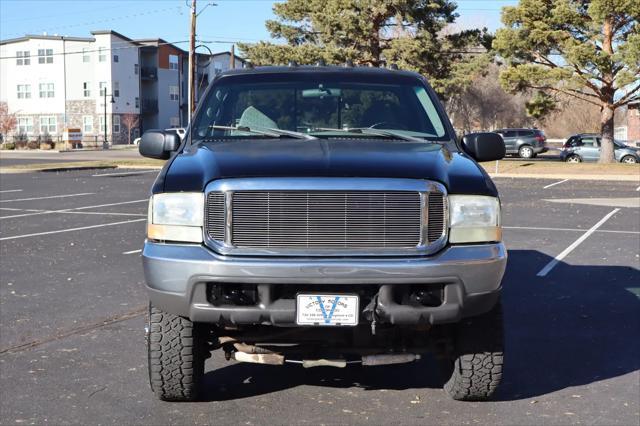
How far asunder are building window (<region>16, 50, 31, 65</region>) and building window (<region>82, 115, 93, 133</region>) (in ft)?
23.9

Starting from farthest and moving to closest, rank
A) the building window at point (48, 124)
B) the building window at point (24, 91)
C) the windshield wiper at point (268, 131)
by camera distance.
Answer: the building window at point (48, 124), the building window at point (24, 91), the windshield wiper at point (268, 131)

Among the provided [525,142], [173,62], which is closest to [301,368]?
[525,142]

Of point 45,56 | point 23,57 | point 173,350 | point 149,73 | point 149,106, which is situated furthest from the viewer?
point 149,106

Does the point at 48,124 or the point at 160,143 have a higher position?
the point at 160,143

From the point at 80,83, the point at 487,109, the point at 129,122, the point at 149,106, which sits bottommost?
the point at 129,122

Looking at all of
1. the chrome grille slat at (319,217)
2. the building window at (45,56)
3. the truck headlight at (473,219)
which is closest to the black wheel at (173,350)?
the chrome grille slat at (319,217)

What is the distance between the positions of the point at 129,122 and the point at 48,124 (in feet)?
26.5

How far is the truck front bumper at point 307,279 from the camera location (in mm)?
4148

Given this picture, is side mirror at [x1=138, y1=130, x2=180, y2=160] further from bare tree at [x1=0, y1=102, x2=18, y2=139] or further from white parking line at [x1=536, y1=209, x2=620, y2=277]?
bare tree at [x1=0, y1=102, x2=18, y2=139]

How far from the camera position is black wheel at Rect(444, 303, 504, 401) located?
4668 millimetres

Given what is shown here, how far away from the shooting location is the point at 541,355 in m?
5.99

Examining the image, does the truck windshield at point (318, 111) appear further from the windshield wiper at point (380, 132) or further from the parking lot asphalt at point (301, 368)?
the parking lot asphalt at point (301, 368)

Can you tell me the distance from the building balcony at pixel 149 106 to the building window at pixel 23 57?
10823mm

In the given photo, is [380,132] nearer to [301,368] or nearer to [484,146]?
[484,146]
